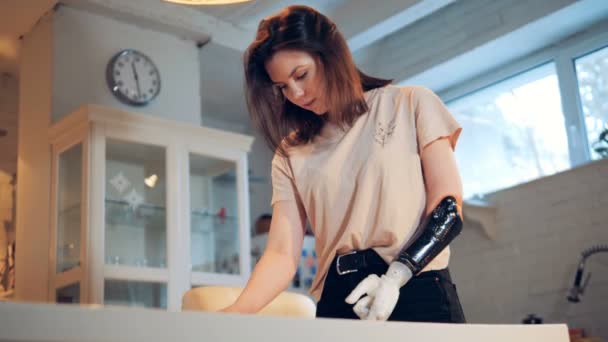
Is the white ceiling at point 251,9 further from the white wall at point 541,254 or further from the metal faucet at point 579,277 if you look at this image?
the metal faucet at point 579,277

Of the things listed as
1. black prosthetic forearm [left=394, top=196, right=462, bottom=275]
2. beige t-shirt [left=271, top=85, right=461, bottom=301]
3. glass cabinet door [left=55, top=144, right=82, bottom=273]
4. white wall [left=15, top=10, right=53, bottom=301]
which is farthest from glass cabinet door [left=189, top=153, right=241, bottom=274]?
black prosthetic forearm [left=394, top=196, right=462, bottom=275]

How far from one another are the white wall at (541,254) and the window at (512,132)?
0.27 meters

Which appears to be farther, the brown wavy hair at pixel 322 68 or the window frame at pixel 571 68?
the window frame at pixel 571 68

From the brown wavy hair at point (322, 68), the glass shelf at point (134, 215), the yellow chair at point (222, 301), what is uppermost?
the glass shelf at point (134, 215)

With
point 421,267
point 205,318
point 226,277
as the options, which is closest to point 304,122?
point 421,267

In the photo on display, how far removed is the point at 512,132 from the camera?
4.46 meters

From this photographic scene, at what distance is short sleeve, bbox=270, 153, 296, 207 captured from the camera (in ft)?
5.03

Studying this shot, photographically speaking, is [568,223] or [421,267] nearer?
[421,267]

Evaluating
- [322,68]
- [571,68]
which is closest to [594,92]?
[571,68]

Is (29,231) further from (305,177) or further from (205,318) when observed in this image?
(205,318)

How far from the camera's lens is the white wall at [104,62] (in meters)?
3.67

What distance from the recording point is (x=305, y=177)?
1484 mm

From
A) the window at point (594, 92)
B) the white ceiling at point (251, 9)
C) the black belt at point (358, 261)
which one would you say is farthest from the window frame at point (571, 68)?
the black belt at point (358, 261)

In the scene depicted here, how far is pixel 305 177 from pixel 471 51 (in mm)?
3042
